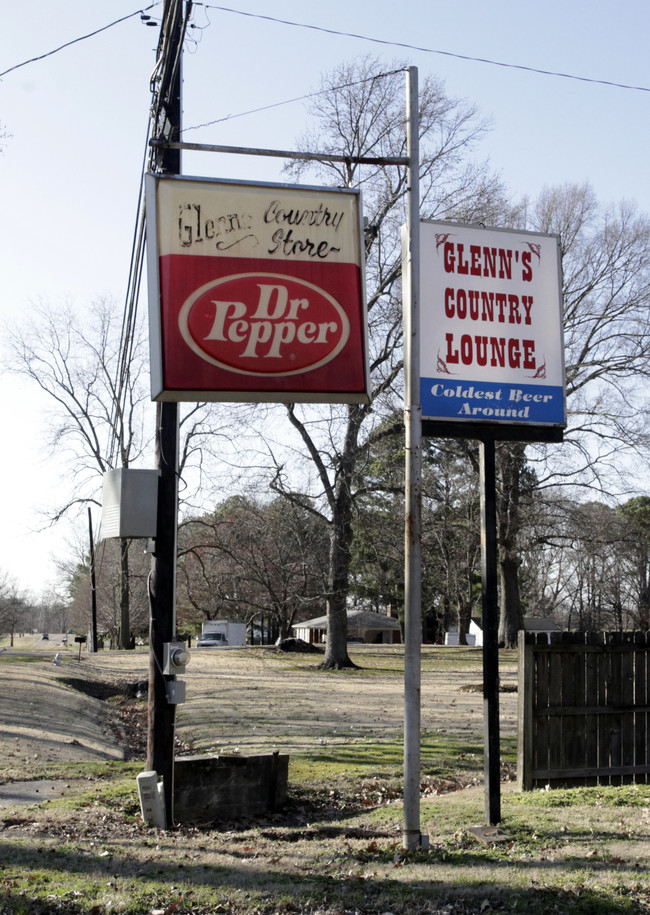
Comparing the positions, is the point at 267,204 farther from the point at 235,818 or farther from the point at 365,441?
the point at 365,441

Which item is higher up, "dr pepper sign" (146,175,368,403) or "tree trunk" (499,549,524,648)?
"dr pepper sign" (146,175,368,403)

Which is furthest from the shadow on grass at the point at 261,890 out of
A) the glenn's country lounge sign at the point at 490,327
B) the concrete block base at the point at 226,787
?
the glenn's country lounge sign at the point at 490,327

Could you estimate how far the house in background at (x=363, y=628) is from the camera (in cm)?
8356

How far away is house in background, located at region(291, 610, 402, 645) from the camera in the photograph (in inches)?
3290

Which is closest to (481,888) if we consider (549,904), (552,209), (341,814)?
(549,904)

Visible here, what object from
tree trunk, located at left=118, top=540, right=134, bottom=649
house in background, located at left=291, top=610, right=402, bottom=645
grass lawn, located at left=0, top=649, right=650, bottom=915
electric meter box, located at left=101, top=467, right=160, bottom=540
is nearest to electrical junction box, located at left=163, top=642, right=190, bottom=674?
electric meter box, located at left=101, top=467, right=160, bottom=540

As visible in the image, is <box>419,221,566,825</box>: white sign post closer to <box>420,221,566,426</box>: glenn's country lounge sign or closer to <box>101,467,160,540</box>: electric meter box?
<box>420,221,566,426</box>: glenn's country lounge sign

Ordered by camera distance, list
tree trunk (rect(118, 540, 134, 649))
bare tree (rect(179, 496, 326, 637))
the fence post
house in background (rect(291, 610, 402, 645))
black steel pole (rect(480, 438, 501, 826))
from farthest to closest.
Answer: house in background (rect(291, 610, 402, 645))
tree trunk (rect(118, 540, 134, 649))
bare tree (rect(179, 496, 326, 637))
the fence post
black steel pole (rect(480, 438, 501, 826))

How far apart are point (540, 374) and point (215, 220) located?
324 centimetres

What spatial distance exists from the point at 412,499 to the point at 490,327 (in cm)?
203

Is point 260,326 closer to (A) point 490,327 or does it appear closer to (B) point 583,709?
(A) point 490,327

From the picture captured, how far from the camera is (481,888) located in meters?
5.70

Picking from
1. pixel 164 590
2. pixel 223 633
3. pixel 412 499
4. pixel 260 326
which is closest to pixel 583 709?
pixel 412 499

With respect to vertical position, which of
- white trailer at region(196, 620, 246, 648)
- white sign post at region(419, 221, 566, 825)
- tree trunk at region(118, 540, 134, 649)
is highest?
white sign post at region(419, 221, 566, 825)
